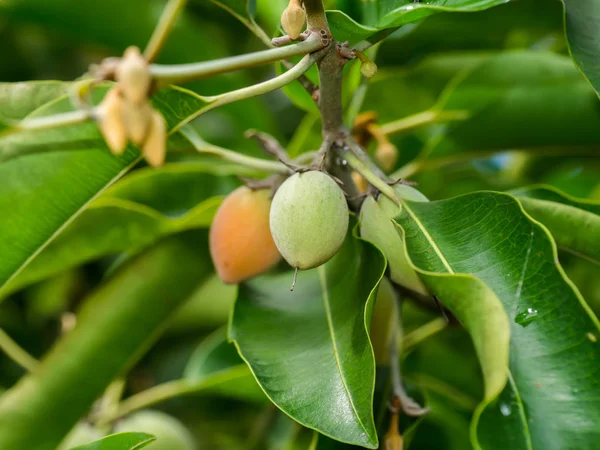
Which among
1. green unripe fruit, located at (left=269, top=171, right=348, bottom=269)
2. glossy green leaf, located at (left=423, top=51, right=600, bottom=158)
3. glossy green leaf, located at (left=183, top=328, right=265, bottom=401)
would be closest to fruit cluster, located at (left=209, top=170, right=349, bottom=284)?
green unripe fruit, located at (left=269, top=171, right=348, bottom=269)

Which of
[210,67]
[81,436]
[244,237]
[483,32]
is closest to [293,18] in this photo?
[210,67]

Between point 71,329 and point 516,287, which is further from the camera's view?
point 71,329

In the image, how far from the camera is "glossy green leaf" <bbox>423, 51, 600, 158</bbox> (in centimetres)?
129

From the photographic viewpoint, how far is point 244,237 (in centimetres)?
93

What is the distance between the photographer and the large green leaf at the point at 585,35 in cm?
83

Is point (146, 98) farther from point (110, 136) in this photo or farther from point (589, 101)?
point (589, 101)

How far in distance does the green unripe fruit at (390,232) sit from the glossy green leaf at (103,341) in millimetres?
463

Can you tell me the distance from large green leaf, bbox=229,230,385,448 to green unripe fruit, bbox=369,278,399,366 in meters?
0.07

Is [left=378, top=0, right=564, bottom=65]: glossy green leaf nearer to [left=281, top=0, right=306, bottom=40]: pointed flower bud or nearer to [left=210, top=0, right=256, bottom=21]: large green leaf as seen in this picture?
[left=210, top=0, right=256, bottom=21]: large green leaf

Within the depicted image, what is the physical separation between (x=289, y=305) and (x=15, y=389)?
0.53 m

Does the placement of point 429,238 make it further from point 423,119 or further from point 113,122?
point 423,119

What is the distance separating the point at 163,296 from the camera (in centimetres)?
120

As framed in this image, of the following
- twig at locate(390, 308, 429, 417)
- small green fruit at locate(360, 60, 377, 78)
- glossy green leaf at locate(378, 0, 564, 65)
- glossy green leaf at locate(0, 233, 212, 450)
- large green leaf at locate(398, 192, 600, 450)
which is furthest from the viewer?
glossy green leaf at locate(378, 0, 564, 65)

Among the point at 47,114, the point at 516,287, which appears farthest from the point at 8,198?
the point at 516,287
